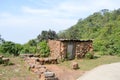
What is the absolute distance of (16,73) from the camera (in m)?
16.6

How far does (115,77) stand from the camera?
4590 mm

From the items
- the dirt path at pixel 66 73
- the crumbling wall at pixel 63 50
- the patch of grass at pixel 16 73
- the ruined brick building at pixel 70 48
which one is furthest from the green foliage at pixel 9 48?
the dirt path at pixel 66 73

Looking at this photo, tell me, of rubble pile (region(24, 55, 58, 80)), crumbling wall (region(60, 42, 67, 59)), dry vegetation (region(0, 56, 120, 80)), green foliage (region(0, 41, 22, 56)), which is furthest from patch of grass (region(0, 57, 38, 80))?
green foliage (region(0, 41, 22, 56))

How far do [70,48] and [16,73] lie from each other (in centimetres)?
809

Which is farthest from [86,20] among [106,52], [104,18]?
[106,52]

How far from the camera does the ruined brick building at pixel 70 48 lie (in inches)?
923

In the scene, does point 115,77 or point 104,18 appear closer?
point 115,77

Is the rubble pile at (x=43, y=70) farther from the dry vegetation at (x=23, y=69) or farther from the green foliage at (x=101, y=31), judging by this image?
the green foliage at (x=101, y=31)

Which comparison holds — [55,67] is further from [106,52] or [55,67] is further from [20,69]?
[106,52]

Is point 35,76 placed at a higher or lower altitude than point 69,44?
lower

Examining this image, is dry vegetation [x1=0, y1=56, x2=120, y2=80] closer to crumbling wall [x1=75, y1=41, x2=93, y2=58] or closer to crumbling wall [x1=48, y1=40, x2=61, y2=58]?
crumbling wall [x1=75, y1=41, x2=93, y2=58]

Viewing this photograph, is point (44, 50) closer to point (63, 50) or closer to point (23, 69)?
point (63, 50)

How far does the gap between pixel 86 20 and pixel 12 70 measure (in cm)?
3615

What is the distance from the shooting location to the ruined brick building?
76.9ft
